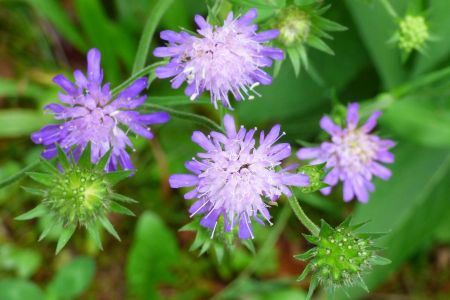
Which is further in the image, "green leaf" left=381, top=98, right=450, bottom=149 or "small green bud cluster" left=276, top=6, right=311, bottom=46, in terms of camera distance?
"green leaf" left=381, top=98, right=450, bottom=149

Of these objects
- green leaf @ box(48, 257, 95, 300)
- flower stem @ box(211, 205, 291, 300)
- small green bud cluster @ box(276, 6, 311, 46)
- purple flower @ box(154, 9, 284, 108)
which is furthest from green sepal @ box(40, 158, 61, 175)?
flower stem @ box(211, 205, 291, 300)

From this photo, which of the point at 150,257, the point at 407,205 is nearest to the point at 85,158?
the point at 150,257

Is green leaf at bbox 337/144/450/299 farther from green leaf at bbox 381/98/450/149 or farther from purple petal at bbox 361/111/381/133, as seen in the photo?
purple petal at bbox 361/111/381/133

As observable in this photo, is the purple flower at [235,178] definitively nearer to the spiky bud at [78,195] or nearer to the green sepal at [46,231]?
the spiky bud at [78,195]

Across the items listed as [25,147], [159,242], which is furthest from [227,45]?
[25,147]

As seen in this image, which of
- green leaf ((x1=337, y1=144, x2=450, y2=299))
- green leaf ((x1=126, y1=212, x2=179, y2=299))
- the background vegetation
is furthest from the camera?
green leaf ((x1=126, y1=212, x2=179, y2=299))

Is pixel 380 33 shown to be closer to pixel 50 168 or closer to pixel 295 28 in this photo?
pixel 295 28
